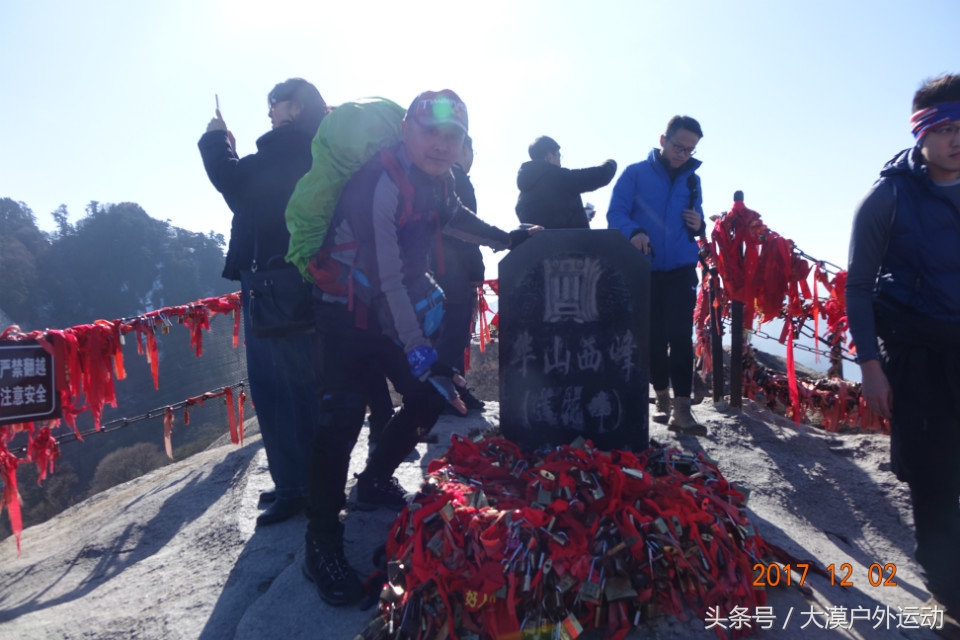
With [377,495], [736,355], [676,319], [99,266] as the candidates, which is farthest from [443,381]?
[99,266]

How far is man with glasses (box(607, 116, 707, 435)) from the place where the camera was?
4102 mm

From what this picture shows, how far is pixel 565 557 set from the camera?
2135 millimetres

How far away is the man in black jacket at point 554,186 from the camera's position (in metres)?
4.23

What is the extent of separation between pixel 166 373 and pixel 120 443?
381cm

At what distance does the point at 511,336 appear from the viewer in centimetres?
340

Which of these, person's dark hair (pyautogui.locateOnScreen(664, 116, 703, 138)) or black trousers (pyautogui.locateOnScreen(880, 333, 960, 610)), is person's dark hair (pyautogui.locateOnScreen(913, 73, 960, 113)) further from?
person's dark hair (pyautogui.locateOnScreen(664, 116, 703, 138))

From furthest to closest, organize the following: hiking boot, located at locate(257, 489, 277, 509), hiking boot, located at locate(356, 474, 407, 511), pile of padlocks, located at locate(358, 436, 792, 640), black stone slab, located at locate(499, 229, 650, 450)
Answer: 1. hiking boot, located at locate(257, 489, 277, 509)
2. black stone slab, located at locate(499, 229, 650, 450)
3. hiking boot, located at locate(356, 474, 407, 511)
4. pile of padlocks, located at locate(358, 436, 792, 640)

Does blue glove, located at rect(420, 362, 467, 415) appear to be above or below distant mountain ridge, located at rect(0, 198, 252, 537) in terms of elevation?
below

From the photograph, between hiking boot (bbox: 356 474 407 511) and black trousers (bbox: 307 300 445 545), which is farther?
hiking boot (bbox: 356 474 407 511)

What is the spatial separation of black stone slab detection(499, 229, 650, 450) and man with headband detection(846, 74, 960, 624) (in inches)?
46.1

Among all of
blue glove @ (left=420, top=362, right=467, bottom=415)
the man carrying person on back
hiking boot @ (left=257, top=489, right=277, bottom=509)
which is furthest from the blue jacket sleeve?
hiking boot @ (left=257, top=489, right=277, bottom=509)

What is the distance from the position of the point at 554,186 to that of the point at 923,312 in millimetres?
2569

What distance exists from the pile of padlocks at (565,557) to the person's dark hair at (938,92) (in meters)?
1.93

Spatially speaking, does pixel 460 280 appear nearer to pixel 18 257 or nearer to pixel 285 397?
pixel 285 397
